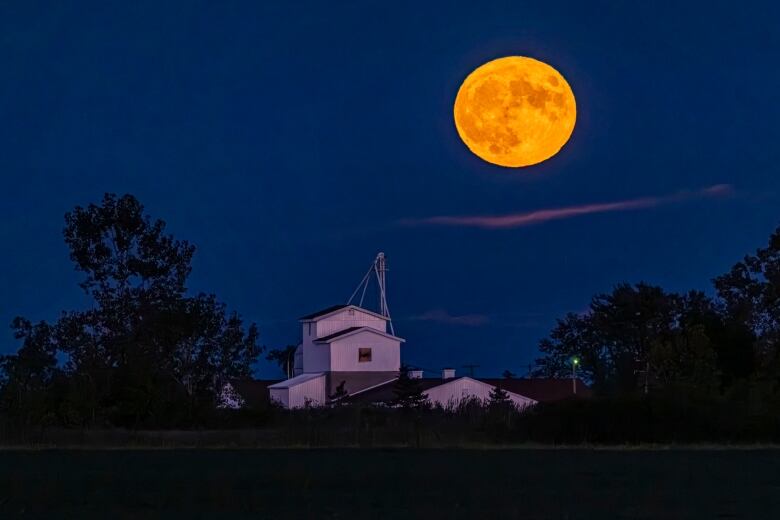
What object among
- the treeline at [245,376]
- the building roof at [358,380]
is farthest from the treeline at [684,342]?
the building roof at [358,380]

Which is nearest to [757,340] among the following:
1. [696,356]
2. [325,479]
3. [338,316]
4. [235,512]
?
[696,356]

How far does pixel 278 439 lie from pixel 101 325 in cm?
1219

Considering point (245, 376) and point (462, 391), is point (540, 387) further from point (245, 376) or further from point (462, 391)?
point (245, 376)

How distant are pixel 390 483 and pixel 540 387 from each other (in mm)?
42917

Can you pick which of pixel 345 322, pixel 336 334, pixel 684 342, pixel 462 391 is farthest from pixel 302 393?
pixel 684 342

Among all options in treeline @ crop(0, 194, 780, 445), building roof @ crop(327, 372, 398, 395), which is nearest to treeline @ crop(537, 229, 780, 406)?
treeline @ crop(0, 194, 780, 445)

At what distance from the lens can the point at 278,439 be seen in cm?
3731

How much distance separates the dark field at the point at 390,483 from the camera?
19516mm

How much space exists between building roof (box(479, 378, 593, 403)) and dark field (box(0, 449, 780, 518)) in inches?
1172

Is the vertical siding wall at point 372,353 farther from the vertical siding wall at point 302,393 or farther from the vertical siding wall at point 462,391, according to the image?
the vertical siding wall at point 462,391

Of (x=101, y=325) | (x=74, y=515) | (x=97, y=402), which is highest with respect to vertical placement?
(x=101, y=325)

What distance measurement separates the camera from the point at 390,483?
80.1 ft

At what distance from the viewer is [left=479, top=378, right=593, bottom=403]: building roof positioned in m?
65.1

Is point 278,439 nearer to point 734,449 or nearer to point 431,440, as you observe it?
point 431,440
